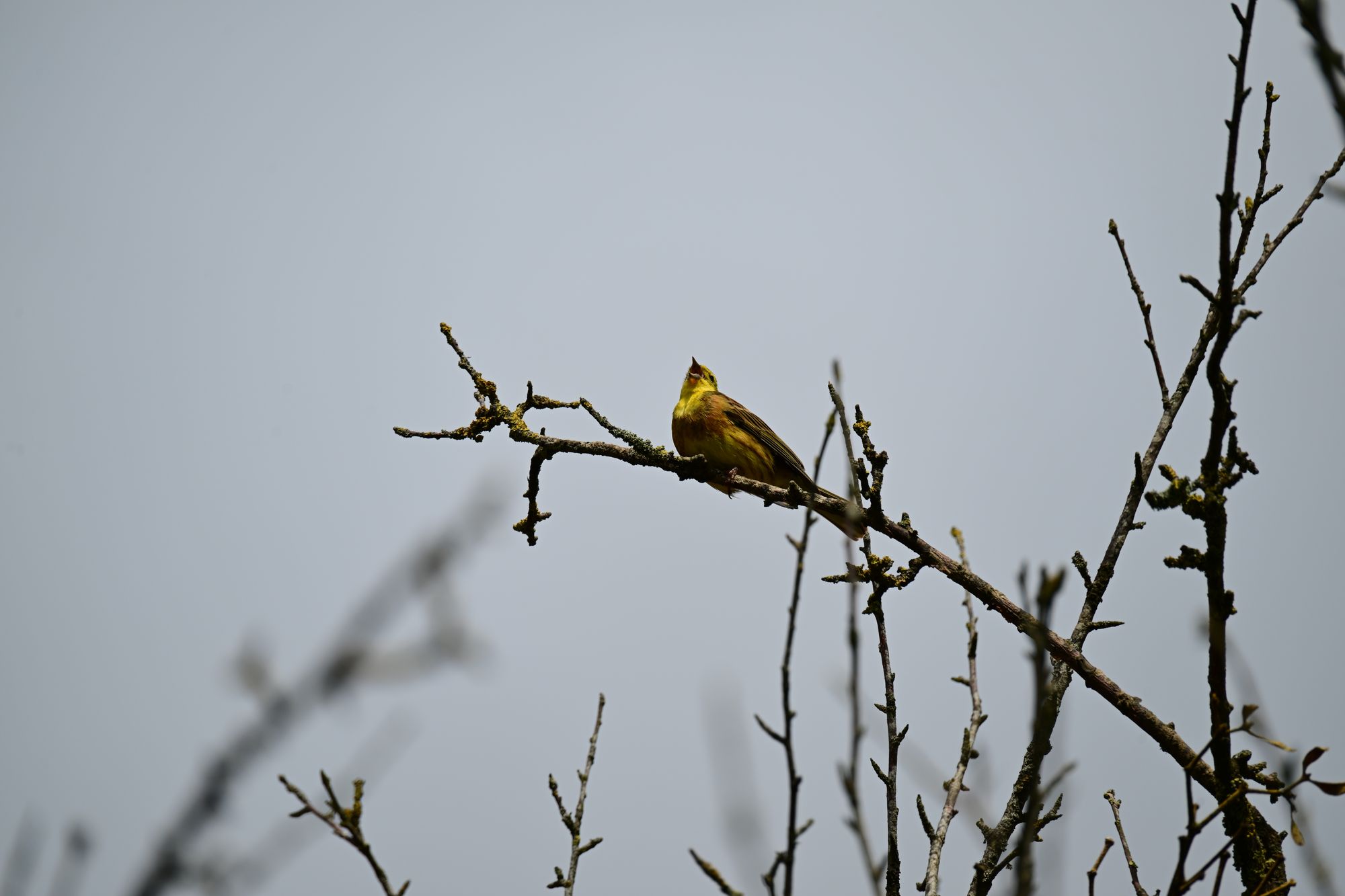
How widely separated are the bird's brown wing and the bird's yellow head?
91cm

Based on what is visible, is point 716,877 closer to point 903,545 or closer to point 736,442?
point 903,545

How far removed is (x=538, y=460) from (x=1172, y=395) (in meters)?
2.47

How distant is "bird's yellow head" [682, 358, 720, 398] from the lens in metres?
8.42

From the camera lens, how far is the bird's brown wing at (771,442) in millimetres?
7285

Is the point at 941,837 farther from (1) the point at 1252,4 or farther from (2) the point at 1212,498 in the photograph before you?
(1) the point at 1252,4

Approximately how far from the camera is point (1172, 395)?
3.86 meters

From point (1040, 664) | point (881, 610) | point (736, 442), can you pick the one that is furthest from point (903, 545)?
point (736, 442)

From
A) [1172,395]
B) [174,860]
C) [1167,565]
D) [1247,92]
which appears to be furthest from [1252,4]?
[174,860]

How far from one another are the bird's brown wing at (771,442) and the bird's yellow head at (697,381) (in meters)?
0.91

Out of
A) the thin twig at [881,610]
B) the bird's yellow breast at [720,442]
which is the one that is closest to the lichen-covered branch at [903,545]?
the thin twig at [881,610]

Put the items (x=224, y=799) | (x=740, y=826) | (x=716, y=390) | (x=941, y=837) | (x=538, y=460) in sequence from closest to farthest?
(x=224, y=799) < (x=740, y=826) < (x=941, y=837) < (x=538, y=460) < (x=716, y=390)

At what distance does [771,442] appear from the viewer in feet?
24.0

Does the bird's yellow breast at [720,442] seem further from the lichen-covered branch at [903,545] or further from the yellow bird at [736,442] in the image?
the lichen-covered branch at [903,545]

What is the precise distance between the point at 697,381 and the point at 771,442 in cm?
136
